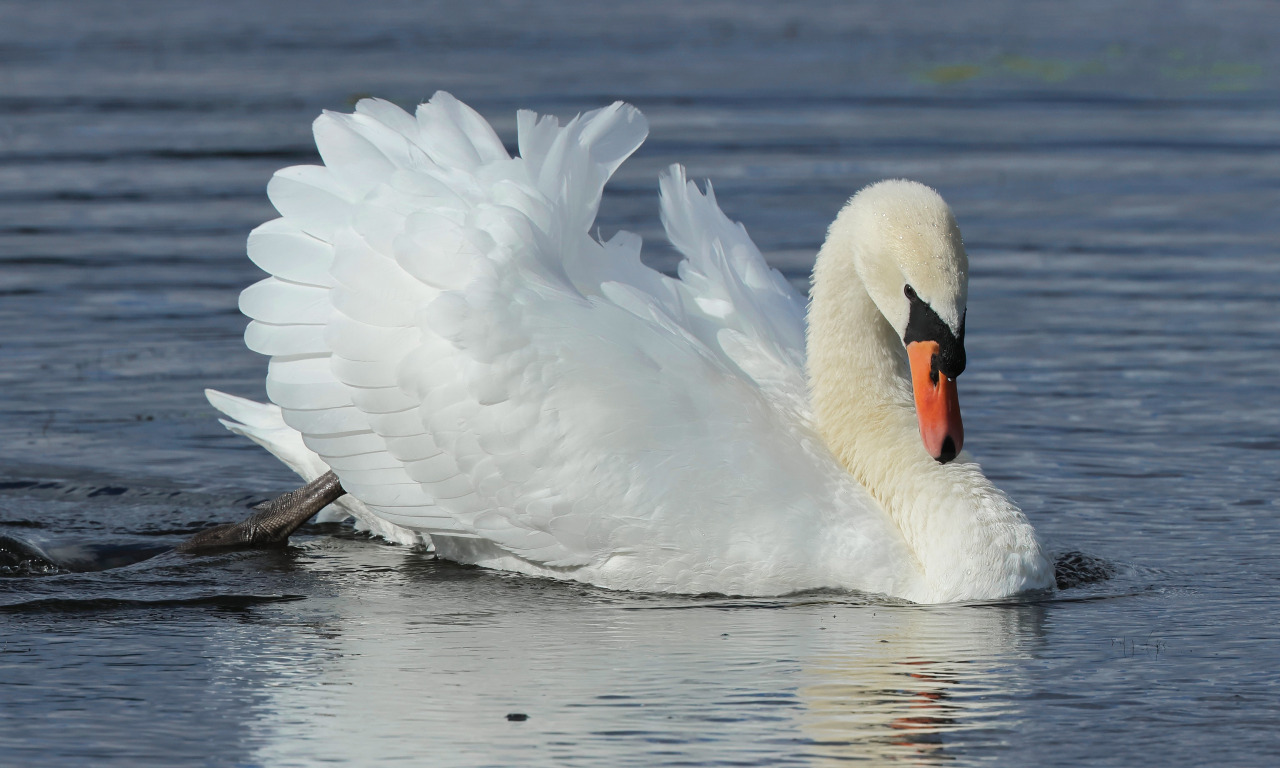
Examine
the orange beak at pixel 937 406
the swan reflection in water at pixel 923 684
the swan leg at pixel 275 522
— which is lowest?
the swan reflection in water at pixel 923 684

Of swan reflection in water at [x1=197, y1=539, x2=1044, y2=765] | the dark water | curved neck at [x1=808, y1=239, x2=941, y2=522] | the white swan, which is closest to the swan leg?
the dark water

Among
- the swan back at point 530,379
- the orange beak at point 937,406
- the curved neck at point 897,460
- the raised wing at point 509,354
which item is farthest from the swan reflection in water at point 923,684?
the raised wing at point 509,354

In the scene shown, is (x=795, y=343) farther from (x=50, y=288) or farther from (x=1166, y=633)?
(x=50, y=288)

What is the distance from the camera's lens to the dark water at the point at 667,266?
5.73 metres

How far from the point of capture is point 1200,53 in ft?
66.2

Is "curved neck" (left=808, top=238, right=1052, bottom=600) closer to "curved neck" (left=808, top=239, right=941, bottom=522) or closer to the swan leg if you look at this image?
"curved neck" (left=808, top=239, right=941, bottom=522)

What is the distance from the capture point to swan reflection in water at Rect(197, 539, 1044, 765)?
18.0 feet

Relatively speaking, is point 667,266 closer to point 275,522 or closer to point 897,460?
point 275,522

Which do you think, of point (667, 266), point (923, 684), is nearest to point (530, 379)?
point (923, 684)

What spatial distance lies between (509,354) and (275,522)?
4.59 ft

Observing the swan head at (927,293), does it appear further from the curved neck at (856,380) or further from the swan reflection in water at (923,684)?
the swan reflection in water at (923,684)

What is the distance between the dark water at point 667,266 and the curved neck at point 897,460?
165 mm

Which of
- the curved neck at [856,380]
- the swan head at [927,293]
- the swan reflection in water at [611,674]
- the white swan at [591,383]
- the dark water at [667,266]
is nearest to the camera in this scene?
the swan reflection in water at [611,674]

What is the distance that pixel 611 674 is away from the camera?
6086 millimetres
